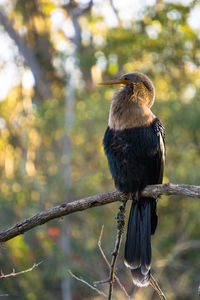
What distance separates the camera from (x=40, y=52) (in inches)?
431

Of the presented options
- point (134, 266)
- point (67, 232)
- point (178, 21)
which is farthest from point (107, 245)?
point (134, 266)

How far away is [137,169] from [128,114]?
0.38 meters

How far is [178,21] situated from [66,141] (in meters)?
2.57

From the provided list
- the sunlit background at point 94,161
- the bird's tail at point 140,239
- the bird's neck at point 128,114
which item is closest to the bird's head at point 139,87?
the bird's neck at point 128,114

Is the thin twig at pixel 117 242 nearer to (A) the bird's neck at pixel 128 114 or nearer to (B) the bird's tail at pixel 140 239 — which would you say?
(B) the bird's tail at pixel 140 239

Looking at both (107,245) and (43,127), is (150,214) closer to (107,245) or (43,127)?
(107,245)

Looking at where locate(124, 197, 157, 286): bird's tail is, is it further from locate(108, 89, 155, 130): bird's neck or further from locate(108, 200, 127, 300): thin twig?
locate(108, 89, 155, 130): bird's neck

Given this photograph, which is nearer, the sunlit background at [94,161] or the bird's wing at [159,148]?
the bird's wing at [159,148]

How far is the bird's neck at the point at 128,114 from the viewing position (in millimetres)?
3271

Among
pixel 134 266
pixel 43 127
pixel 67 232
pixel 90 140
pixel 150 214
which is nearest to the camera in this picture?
pixel 134 266

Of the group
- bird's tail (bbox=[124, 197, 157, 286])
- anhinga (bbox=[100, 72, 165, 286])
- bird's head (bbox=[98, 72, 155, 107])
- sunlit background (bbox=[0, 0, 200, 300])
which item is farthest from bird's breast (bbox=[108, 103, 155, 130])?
sunlit background (bbox=[0, 0, 200, 300])

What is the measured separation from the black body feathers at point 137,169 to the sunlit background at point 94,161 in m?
3.02

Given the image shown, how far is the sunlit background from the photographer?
23.5 ft

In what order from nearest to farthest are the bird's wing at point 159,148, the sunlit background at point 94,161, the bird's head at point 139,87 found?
the bird's wing at point 159,148 < the bird's head at point 139,87 < the sunlit background at point 94,161
